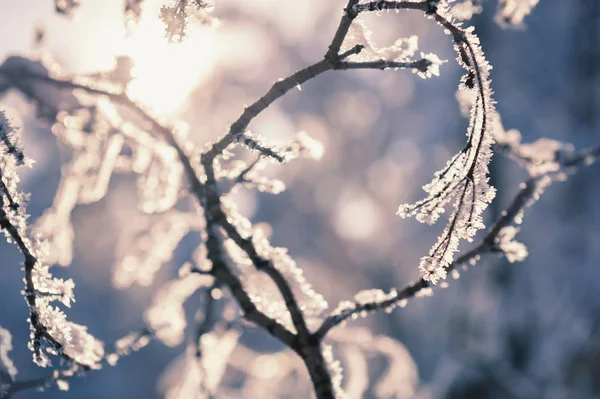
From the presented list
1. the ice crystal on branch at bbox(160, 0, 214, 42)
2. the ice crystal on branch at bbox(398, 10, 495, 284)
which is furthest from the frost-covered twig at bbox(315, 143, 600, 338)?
the ice crystal on branch at bbox(160, 0, 214, 42)

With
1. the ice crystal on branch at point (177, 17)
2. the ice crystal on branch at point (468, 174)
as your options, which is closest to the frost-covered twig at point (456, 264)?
the ice crystal on branch at point (468, 174)

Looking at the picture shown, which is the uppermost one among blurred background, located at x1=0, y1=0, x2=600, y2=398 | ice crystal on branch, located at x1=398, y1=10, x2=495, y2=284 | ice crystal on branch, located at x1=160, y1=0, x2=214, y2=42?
blurred background, located at x1=0, y1=0, x2=600, y2=398

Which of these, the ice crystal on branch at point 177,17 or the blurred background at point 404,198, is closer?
the ice crystal on branch at point 177,17

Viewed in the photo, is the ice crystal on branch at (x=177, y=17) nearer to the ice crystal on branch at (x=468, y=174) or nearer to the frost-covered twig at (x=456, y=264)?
the ice crystal on branch at (x=468, y=174)

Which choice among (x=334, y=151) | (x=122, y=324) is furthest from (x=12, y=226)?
(x=122, y=324)

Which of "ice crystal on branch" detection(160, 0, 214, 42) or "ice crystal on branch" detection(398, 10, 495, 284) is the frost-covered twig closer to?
"ice crystal on branch" detection(398, 10, 495, 284)

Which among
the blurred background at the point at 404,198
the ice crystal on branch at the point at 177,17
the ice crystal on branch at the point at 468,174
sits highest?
the blurred background at the point at 404,198
